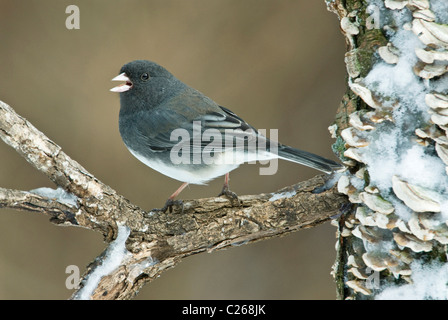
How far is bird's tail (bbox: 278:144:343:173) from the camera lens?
145 centimetres

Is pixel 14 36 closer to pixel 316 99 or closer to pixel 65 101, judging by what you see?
pixel 65 101

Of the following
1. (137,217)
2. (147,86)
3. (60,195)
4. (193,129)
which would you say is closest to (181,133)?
(193,129)

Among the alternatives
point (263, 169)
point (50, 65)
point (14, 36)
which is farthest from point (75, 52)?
point (263, 169)

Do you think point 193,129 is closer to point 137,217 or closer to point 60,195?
point 137,217

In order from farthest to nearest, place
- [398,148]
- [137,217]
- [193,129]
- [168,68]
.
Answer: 1. [168,68]
2. [193,129]
3. [137,217]
4. [398,148]

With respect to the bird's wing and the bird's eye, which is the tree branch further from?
the bird's eye

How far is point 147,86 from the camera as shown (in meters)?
1.86

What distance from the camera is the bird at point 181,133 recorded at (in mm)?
1663

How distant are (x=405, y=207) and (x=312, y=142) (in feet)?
3.94

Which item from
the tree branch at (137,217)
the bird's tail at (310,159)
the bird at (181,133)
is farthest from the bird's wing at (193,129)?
the tree branch at (137,217)

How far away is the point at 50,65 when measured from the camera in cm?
219

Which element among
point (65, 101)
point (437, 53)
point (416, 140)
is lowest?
point (416, 140)

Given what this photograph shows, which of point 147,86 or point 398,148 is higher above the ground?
point 147,86

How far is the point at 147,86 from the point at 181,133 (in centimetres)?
27
